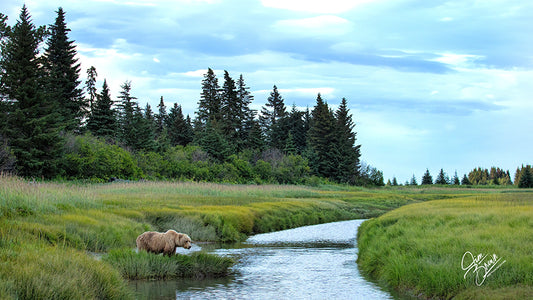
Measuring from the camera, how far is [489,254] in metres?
10.8

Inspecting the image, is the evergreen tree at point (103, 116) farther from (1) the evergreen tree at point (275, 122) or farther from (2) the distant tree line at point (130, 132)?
(1) the evergreen tree at point (275, 122)

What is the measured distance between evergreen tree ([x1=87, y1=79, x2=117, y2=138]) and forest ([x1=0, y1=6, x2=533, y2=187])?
0.16m

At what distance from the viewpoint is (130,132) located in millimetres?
69562

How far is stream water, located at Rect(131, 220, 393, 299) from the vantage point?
37.8 ft

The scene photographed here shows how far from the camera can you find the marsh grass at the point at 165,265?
43.1ft

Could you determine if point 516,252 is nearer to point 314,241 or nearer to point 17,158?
point 314,241

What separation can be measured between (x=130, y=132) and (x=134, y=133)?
2.10 feet

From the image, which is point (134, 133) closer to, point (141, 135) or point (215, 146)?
point (141, 135)

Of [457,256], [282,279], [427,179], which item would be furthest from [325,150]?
[457,256]

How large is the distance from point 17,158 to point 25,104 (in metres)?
6.25

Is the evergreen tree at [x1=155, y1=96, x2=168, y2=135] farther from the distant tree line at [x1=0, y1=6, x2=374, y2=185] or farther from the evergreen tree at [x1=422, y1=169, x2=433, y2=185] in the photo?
the evergreen tree at [x1=422, y1=169, x2=433, y2=185]

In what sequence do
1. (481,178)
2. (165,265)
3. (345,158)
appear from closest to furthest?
(165,265), (345,158), (481,178)
